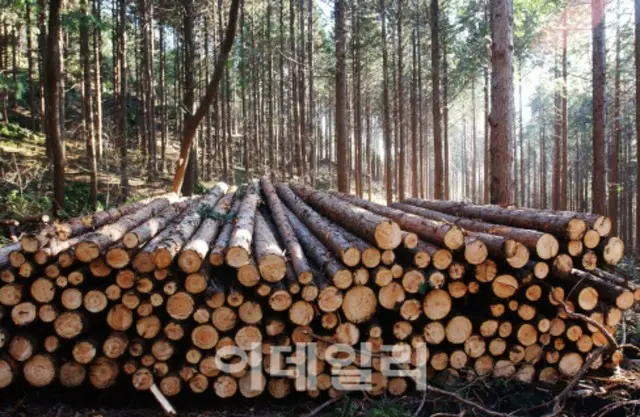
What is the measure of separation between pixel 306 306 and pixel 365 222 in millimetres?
1093

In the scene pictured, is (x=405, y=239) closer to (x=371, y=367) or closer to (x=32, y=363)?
(x=371, y=367)

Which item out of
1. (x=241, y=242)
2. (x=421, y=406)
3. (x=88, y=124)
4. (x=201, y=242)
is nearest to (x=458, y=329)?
(x=421, y=406)

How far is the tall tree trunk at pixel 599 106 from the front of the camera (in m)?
12.0

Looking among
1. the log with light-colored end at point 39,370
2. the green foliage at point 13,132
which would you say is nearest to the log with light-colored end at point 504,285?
the log with light-colored end at point 39,370

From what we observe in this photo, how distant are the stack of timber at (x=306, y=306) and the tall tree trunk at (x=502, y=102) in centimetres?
376

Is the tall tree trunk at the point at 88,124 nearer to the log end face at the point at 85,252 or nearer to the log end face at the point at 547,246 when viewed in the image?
the log end face at the point at 85,252

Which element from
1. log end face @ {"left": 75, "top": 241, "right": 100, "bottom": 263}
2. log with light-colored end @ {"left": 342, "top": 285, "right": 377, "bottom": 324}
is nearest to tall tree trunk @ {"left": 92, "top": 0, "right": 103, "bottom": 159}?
log end face @ {"left": 75, "top": 241, "right": 100, "bottom": 263}

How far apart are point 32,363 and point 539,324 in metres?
4.88

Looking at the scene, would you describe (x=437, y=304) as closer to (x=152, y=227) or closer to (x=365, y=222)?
(x=365, y=222)

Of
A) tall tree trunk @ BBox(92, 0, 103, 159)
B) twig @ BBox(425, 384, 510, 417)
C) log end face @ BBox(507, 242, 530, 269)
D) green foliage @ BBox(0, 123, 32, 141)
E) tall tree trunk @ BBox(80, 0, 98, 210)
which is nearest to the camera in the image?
twig @ BBox(425, 384, 510, 417)

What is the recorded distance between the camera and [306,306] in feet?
15.1

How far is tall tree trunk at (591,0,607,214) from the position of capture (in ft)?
39.2

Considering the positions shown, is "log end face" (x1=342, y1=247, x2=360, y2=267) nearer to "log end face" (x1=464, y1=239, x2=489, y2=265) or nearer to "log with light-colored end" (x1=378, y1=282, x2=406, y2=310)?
"log with light-colored end" (x1=378, y1=282, x2=406, y2=310)

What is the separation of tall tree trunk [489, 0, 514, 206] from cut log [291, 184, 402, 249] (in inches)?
136
